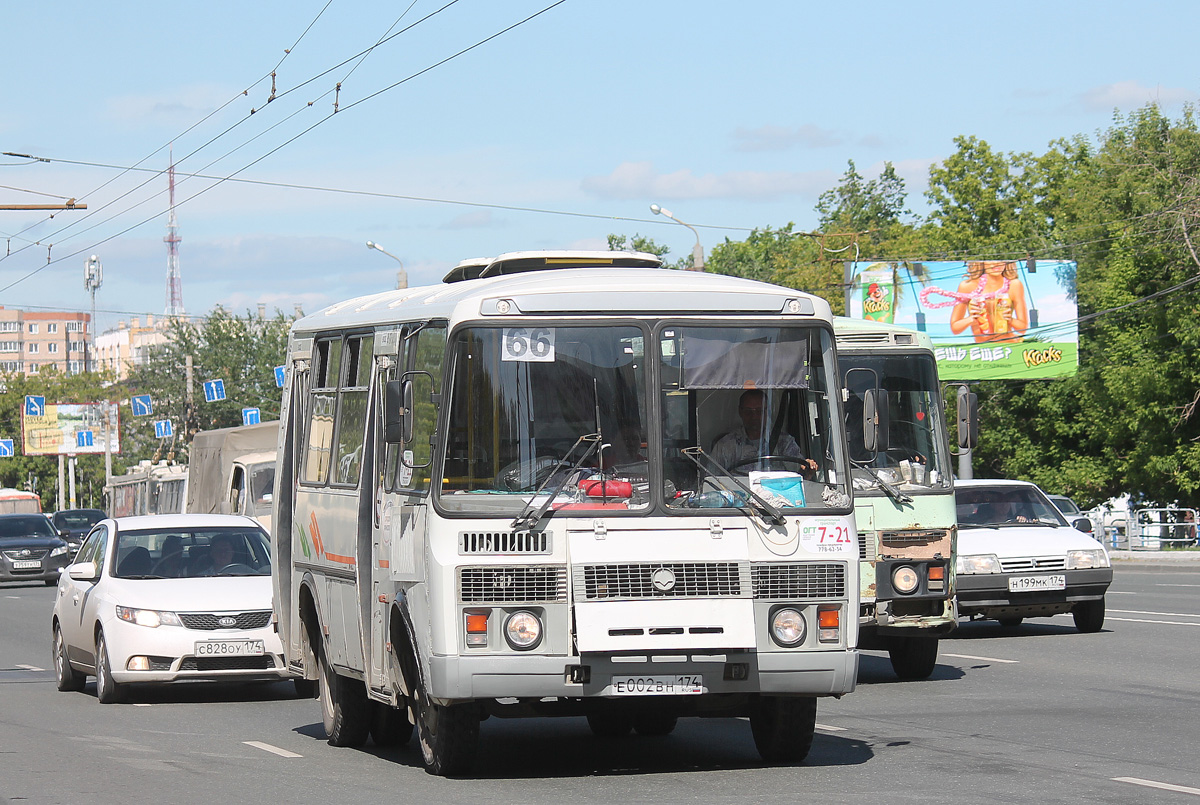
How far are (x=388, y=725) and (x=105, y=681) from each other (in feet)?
13.6

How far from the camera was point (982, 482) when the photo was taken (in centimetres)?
1984

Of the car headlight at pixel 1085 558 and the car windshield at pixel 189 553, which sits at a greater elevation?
the car windshield at pixel 189 553

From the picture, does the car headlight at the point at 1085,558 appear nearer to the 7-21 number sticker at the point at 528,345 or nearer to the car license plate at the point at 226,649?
the car license plate at the point at 226,649

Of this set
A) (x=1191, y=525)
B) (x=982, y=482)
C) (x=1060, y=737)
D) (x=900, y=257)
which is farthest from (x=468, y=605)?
(x=900, y=257)

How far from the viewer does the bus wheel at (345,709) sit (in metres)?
11.0

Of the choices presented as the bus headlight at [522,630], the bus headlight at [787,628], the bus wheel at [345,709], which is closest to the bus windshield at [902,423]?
the bus wheel at [345,709]

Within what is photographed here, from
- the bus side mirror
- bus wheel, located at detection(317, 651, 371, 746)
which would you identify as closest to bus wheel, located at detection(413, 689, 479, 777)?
bus wheel, located at detection(317, 651, 371, 746)

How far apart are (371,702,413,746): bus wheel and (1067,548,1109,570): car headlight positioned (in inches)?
357

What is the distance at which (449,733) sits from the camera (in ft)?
30.6

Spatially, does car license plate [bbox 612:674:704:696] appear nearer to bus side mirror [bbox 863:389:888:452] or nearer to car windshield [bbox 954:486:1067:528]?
bus side mirror [bbox 863:389:888:452]

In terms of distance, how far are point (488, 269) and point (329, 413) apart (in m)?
1.40

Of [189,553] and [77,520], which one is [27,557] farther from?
[189,553]

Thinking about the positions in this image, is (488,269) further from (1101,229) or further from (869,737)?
(1101,229)

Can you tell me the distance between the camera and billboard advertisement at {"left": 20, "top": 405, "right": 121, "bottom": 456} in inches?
3824
